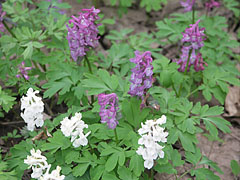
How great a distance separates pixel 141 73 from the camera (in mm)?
2922

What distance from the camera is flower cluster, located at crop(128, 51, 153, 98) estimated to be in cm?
289

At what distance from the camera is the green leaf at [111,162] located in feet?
8.91

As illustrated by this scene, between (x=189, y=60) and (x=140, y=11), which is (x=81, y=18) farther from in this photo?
(x=140, y=11)

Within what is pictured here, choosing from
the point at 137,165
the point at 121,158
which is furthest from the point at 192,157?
the point at 121,158

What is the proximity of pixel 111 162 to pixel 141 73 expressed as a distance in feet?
3.18

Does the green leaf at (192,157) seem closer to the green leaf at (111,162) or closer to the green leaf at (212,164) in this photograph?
the green leaf at (212,164)

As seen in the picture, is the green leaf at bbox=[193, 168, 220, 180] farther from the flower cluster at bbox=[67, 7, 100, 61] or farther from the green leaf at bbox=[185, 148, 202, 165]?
the flower cluster at bbox=[67, 7, 100, 61]

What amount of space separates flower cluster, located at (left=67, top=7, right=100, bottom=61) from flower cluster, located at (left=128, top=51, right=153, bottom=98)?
77 cm

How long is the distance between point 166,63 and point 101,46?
240 cm

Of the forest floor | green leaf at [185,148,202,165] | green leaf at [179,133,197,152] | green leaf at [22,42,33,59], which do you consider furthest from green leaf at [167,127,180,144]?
green leaf at [22,42,33,59]

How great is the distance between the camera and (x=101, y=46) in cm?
591

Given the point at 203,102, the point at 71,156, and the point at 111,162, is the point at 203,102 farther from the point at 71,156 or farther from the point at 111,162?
the point at 71,156

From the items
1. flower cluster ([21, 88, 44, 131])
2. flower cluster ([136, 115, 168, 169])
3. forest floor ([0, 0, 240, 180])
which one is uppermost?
flower cluster ([21, 88, 44, 131])

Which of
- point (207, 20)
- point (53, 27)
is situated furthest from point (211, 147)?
point (53, 27)
